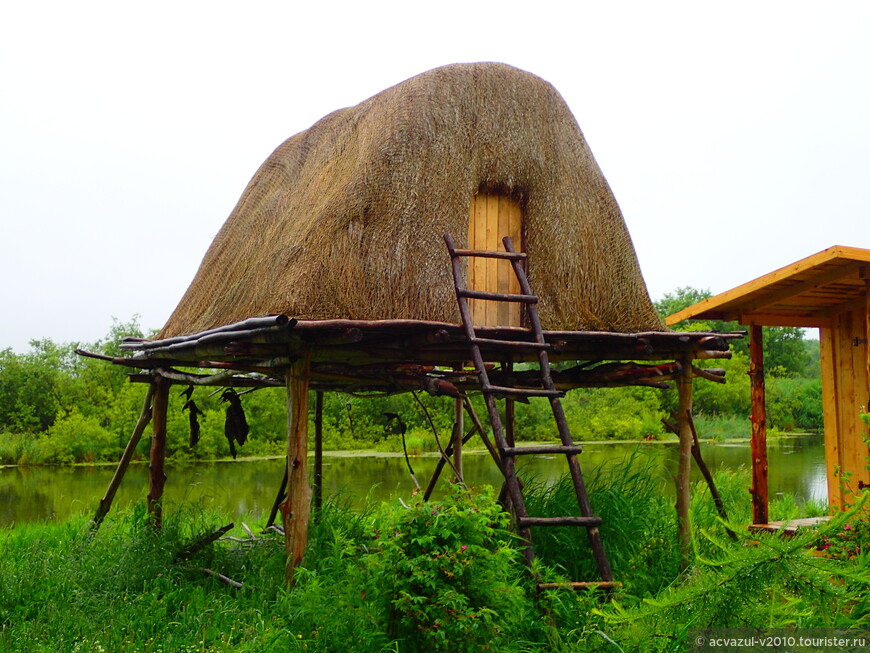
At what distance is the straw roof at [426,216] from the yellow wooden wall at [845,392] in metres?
2.53

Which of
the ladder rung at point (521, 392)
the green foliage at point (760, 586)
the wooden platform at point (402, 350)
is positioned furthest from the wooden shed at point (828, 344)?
the green foliage at point (760, 586)

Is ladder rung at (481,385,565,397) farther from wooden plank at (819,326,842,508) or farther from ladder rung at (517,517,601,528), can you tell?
wooden plank at (819,326,842,508)

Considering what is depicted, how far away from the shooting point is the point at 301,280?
5973 millimetres

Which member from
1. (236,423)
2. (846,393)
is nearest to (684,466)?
(846,393)

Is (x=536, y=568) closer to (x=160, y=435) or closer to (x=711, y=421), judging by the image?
(x=160, y=435)

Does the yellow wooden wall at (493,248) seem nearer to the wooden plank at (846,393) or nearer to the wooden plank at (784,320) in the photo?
the wooden plank at (784,320)

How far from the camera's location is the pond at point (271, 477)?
Result: 14.2 meters

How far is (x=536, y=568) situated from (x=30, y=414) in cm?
2239

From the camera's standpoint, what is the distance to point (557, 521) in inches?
189

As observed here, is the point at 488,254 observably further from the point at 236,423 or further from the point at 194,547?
the point at 194,547

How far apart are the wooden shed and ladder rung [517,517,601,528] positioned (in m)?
3.64

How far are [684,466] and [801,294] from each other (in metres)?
2.14

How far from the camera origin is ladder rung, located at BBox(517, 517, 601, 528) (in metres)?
4.71

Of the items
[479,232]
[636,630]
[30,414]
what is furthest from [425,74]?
[30,414]
